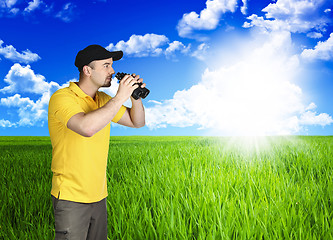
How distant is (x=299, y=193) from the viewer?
313cm

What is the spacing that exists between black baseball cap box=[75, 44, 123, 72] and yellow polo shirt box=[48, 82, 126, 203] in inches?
8.7

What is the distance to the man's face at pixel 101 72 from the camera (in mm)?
2029

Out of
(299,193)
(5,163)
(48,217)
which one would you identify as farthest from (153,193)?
(5,163)

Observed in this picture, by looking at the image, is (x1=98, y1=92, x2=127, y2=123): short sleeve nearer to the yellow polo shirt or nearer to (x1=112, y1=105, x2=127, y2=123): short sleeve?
(x1=112, y1=105, x2=127, y2=123): short sleeve

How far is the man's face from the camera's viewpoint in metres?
2.03

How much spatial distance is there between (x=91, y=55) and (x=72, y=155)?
73 centimetres

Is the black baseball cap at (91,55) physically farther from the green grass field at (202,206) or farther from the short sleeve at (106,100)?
the green grass field at (202,206)

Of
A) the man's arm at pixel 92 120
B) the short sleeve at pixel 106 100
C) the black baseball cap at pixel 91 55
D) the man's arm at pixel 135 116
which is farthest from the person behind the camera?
the man's arm at pixel 135 116

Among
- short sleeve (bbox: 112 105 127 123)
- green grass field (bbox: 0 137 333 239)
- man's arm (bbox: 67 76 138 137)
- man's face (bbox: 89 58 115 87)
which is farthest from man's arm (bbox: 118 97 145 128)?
green grass field (bbox: 0 137 333 239)

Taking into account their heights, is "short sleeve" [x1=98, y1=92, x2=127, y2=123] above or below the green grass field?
above

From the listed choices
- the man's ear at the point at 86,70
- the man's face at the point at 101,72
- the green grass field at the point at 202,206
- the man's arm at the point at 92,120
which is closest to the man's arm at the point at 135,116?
the man's face at the point at 101,72

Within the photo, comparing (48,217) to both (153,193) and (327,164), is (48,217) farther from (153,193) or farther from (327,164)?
(327,164)

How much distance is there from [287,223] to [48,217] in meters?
2.52

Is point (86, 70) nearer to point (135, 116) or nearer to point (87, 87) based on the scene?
point (87, 87)
